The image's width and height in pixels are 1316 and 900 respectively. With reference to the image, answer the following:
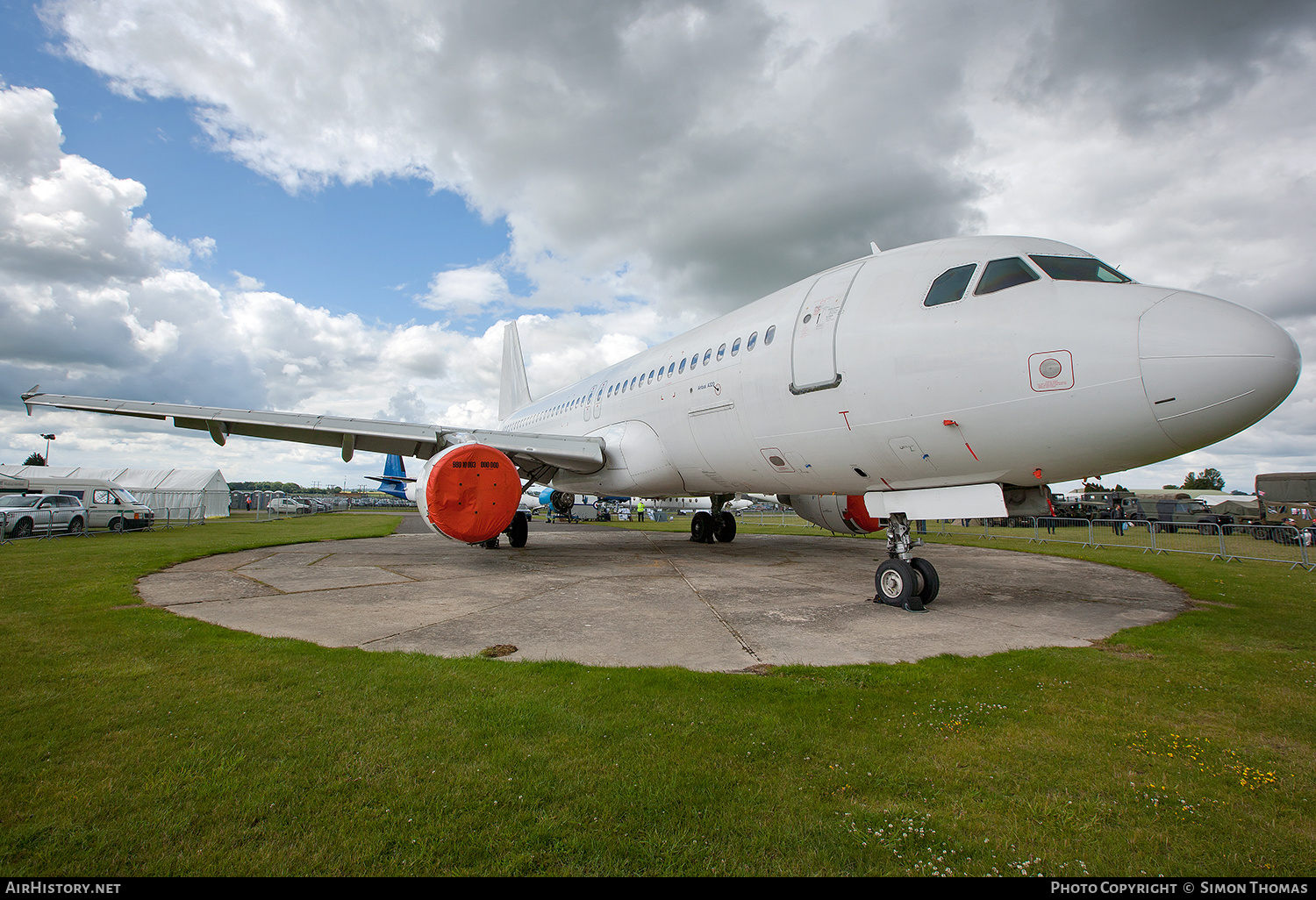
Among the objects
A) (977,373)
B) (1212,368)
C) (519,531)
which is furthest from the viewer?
(519,531)

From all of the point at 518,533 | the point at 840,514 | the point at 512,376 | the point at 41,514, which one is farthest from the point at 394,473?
the point at 840,514

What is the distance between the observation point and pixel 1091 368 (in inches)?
184

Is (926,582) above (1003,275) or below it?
below

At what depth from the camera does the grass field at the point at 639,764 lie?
2021mm

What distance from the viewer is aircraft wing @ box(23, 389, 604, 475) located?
10305 millimetres

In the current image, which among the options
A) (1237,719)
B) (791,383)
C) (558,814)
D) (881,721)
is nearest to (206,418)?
(791,383)

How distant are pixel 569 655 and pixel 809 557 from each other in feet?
27.8

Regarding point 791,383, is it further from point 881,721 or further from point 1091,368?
point 881,721

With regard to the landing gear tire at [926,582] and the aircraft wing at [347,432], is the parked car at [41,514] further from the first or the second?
the landing gear tire at [926,582]

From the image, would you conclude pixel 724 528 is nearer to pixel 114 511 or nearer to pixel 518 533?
pixel 518 533

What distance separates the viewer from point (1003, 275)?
5.44 meters

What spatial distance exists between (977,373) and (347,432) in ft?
33.8

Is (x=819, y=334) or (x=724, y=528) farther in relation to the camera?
(x=724, y=528)

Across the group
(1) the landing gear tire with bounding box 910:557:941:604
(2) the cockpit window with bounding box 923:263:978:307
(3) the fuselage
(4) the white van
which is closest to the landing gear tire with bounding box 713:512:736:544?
(3) the fuselage
